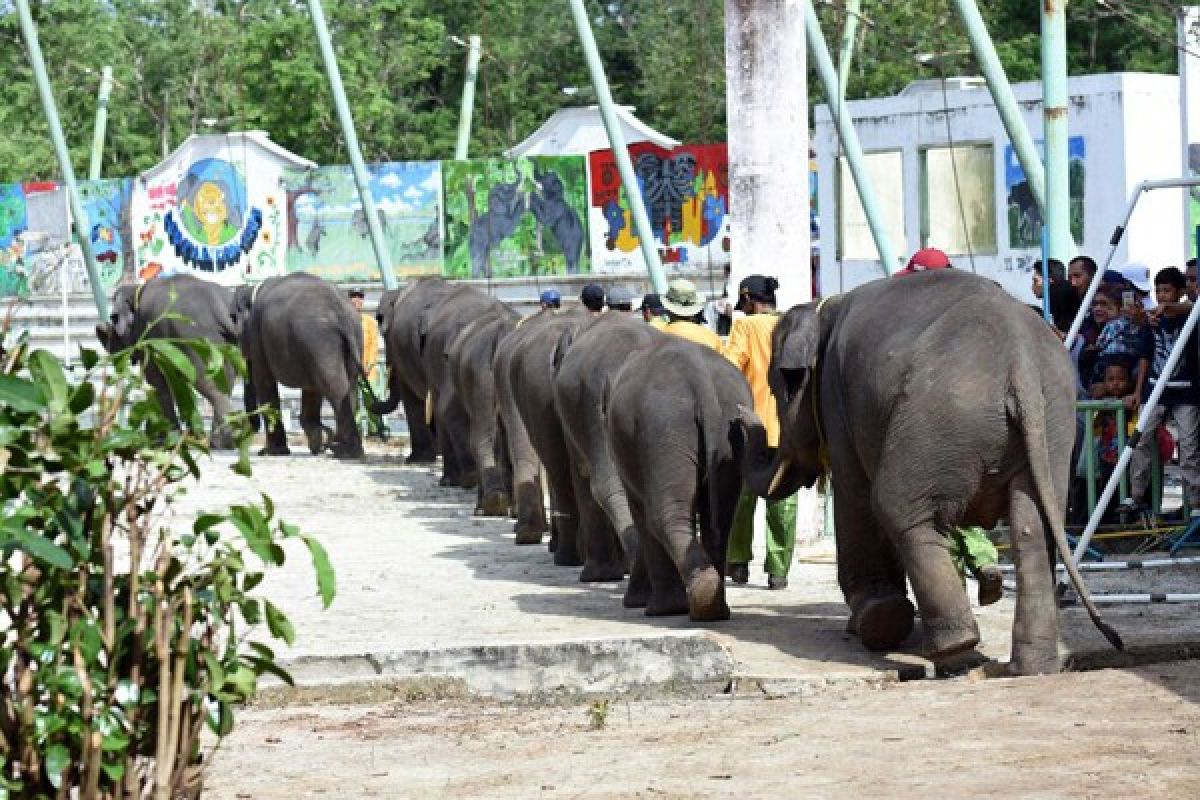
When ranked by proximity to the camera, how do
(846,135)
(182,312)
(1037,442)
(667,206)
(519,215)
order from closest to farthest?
1. (1037,442)
2. (846,135)
3. (182,312)
4. (667,206)
5. (519,215)

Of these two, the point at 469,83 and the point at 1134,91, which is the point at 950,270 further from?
the point at 469,83

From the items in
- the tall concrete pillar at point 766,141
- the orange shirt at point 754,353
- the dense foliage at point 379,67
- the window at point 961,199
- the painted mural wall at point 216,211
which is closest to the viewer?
the orange shirt at point 754,353

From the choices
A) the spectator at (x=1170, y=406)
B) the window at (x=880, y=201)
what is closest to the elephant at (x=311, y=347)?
the window at (x=880, y=201)

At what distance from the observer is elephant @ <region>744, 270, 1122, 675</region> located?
9.53 metres

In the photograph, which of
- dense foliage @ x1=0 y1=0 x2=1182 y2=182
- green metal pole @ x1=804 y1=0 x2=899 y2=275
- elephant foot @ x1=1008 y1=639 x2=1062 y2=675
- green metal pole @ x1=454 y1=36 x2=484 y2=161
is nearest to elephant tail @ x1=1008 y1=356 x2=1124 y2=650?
elephant foot @ x1=1008 y1=639 x2=1062 y2=675

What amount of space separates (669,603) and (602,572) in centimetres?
179

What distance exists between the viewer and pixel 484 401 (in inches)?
714

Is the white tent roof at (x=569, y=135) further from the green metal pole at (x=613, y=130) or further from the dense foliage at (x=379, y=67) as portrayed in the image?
the green metal pole at (x=613, y=130)

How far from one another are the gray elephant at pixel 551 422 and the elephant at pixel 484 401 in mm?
2671

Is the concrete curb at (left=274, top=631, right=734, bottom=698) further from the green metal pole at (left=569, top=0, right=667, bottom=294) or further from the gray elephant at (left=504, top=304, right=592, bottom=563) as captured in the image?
the green metal pole at (left=569, top=0, right=667, bottom=294)

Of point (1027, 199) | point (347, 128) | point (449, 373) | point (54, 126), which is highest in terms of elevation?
point (54, 126)

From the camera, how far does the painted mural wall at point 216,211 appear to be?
38000 mm

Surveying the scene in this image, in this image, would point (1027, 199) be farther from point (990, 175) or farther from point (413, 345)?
point (413, 345)

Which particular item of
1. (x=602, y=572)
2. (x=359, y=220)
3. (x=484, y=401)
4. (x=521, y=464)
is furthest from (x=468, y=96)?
(x=602, y=572)
